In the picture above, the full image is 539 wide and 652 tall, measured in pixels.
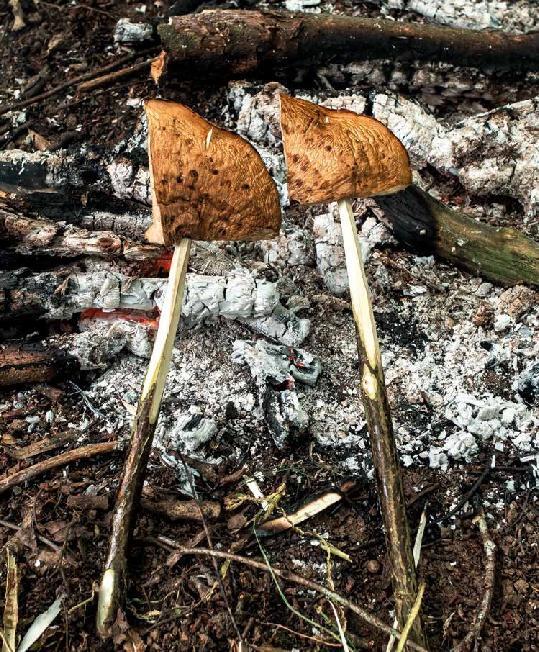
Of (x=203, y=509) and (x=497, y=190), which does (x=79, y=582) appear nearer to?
(x=203, y=509)

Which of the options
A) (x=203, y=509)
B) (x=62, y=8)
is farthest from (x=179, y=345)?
(x=62, y=8)

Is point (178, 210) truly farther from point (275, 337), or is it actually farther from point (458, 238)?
point (458, 238)

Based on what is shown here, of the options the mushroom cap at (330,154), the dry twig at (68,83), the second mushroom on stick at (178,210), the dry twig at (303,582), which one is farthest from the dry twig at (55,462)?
the dry twig at (68,83)

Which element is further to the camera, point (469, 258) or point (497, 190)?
point (497, 190)

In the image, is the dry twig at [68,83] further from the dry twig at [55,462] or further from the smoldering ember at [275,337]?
the dry twig at [55,462]

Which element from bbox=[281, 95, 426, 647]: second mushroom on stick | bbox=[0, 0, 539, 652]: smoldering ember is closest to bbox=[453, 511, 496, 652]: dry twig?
bbox=[0, 0, 539, 652]: smoldering ember

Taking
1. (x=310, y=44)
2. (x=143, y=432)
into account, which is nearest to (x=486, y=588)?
(x=143, y=432)

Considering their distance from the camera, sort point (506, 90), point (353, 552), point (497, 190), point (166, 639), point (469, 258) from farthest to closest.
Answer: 1. point (506, 90)
2. point (497, 190)
3. point (469, 258)
4. point (353, 552)
5. point (166, 639)
